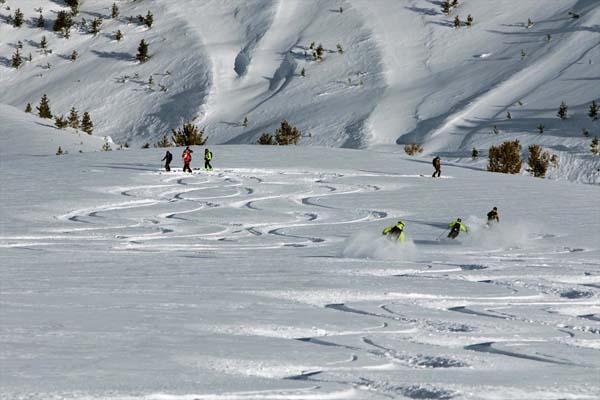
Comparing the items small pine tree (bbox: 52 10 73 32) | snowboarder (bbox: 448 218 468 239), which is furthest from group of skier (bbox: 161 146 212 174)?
small pine tree (bbox: 52 10 73 32)

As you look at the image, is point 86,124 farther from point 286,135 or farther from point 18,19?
point 18,19

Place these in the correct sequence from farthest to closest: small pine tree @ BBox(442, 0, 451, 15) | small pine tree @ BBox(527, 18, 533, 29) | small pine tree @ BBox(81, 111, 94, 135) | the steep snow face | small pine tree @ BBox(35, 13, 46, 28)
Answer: small pine tree @ BBox(35, 13, 46, 28) < small pine tree @ BBox(442, 0, 451, 15) < small pine tree @ BBox(527, 18, 533, 29) < small pine tree @ BBox(81, 111, 94, 135) < the steep snow face

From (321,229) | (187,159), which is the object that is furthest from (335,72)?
(321,229)

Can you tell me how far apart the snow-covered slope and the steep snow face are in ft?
70.9

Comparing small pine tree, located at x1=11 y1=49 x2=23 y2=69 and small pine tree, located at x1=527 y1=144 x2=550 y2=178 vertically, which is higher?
small pine tree, located at x1=11 y1=49 x2=23 y2=69

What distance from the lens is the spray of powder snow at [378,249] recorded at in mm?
15414

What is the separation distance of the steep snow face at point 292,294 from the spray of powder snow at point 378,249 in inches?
1.7

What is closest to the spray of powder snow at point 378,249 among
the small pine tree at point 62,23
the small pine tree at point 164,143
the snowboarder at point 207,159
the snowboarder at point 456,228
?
the snowboarder at point 456,228

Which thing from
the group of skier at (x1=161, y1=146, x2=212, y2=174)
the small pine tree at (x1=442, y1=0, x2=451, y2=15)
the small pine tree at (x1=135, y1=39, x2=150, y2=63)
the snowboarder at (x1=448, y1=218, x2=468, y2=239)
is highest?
the small pine tree at (x1=442, y1=0, x2=451, y2=15)

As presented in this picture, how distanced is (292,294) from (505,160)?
3093cm

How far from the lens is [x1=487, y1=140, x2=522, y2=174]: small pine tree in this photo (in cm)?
4016

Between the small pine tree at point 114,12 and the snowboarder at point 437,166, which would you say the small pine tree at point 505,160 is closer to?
the snowboarder at point 437,166

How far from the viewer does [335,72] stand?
205ft

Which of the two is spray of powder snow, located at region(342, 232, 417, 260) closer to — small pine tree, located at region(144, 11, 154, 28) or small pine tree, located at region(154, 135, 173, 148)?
small pine tree, located at region(154, 135, 173, 148)
